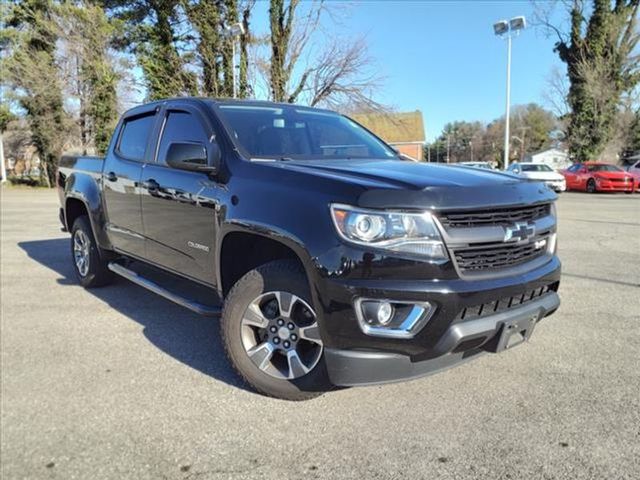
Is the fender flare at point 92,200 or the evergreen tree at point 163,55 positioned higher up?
the evergreen tree at point 163,55

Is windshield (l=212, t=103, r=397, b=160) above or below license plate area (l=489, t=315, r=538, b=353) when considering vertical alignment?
above

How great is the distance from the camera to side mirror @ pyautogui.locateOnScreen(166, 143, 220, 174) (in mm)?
3348

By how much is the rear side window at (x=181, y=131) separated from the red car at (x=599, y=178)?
22871 millimetres

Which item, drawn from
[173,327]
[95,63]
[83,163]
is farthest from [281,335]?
[95,63]

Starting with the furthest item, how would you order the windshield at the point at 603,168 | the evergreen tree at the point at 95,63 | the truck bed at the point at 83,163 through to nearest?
the evergreen tree at the point at 95,63, the windshield at the point at 603,168, the truck bed at the point at 83,163

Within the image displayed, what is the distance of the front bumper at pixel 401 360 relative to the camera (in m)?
2.51

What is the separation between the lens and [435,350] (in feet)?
8.27

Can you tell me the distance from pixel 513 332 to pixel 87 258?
15.7ft

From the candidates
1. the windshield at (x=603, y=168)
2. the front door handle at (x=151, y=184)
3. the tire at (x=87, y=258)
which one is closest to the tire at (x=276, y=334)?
the front door handle at (x=151, y=184)

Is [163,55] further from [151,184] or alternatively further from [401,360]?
[401,360]

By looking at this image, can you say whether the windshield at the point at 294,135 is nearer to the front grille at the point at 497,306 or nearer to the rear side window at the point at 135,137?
the rear side window at the point at 135,137

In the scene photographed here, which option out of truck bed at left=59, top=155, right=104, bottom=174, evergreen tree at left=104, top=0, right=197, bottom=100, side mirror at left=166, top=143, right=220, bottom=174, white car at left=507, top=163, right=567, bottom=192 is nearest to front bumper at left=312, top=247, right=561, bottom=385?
side mirror at left=166, top=143, right=220, bottom=174

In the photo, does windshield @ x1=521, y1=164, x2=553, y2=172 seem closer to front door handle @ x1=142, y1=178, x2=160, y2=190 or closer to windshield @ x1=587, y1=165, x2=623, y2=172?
windshield @ x1=587, y1=165, x2=623, y2=172

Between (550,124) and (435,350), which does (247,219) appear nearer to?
(435,350)
